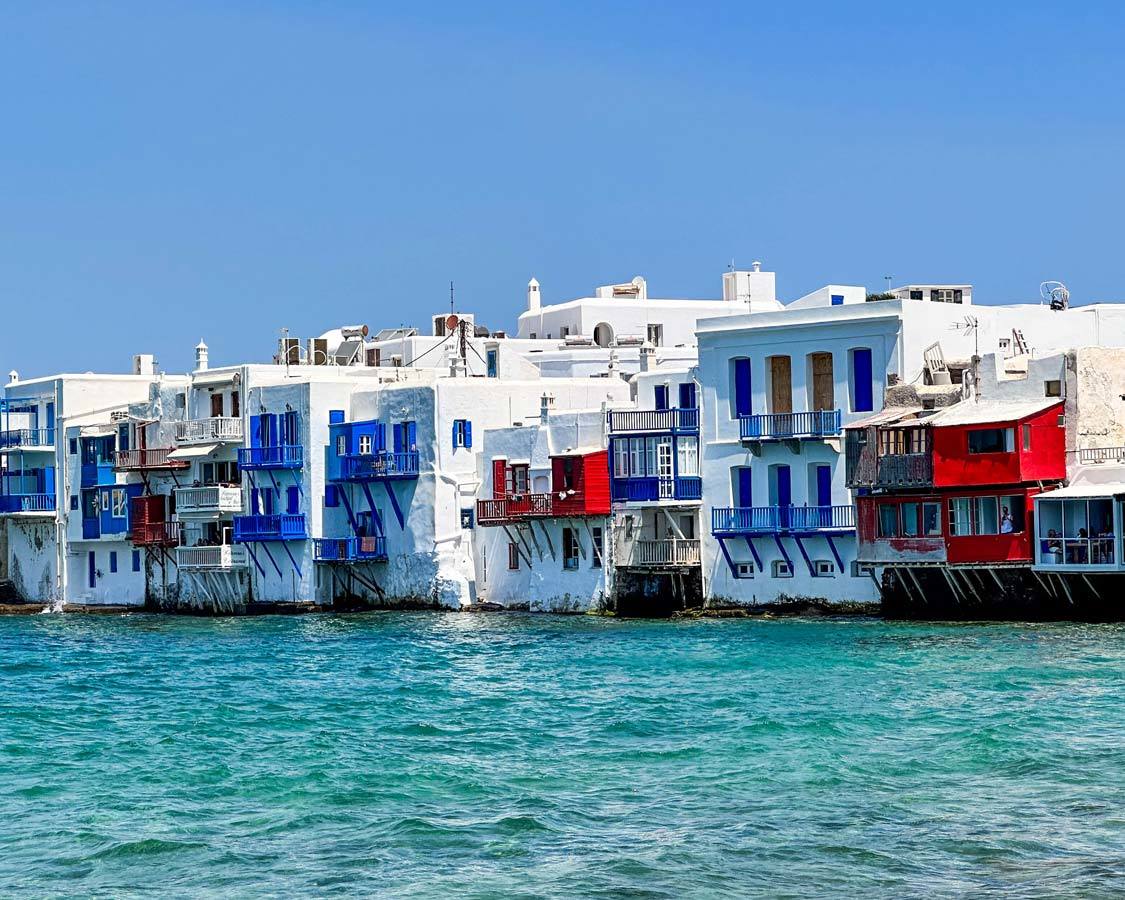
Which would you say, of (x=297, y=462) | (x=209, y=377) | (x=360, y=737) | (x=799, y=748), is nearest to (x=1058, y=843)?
(x=799, y=748)

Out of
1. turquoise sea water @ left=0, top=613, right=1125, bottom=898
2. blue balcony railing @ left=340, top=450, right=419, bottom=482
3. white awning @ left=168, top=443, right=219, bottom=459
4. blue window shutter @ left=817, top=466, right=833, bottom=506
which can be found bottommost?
turquoise sea water @ left=0, top=613, right=1125, bottom=898

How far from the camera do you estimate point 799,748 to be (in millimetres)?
33062

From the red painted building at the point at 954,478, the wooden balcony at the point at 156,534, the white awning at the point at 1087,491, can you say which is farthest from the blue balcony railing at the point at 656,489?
the wooden balcony at the point at 156,534

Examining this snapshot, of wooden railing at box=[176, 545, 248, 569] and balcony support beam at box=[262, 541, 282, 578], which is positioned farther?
wooden railing at box=[176, 545, 248, 569]

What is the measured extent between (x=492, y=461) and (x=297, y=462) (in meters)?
8.48

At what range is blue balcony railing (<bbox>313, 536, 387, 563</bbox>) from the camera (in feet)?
232

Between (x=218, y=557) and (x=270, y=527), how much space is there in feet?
9.70

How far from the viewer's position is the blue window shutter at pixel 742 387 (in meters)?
59.9

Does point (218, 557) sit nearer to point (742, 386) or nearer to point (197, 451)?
point (197, 451)

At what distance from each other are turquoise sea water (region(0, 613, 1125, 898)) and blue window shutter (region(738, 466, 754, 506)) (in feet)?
A: 22.5

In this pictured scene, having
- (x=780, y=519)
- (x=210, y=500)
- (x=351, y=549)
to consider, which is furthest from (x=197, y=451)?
(x=780, y=519)

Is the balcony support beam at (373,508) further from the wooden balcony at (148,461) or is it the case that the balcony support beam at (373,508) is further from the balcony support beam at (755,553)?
the balcony support beam at (755,553)

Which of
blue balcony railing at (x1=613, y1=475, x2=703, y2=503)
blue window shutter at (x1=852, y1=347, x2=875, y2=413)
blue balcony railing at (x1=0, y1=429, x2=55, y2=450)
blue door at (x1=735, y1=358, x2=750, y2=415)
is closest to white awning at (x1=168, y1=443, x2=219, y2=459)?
blue balcony railing at (x1=0, y1=429, x2=55, y2=450)

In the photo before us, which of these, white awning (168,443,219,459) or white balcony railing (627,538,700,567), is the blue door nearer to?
white balcony railing (627,538,700,567)
